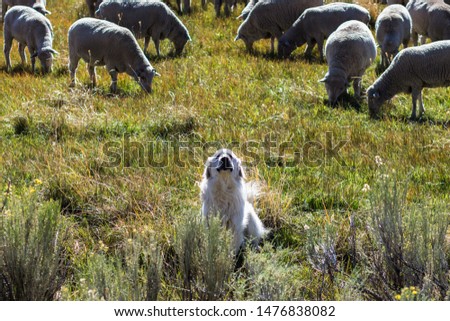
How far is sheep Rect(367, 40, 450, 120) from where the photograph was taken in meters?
12.6

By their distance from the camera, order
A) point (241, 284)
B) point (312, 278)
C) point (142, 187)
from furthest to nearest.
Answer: point (142, 187), point (312, 278), point (241, 284)

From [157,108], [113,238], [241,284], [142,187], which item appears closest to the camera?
[241,284]

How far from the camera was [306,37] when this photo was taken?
16.9 metres

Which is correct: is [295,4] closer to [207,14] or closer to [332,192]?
[207,14]

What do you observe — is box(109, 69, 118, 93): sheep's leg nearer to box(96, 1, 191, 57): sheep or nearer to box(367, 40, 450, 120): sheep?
box(96, 1, 191, 57): sheep

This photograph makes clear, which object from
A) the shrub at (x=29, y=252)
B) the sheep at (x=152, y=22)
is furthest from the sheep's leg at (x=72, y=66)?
the shrub at (x=29, y=252)

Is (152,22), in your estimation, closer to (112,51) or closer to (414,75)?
(112,51)

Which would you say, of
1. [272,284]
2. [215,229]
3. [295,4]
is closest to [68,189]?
[215,229]

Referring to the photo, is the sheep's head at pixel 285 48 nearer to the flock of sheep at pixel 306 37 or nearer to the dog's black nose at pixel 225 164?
the flock of sheep at pixel 306 37

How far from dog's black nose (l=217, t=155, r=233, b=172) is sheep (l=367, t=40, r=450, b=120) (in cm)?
590

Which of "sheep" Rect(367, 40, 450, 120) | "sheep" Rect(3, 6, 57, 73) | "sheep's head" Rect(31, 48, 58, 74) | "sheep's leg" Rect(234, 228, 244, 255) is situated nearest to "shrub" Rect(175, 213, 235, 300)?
"sheep's leg" Rect(234, 228, 244, 255)

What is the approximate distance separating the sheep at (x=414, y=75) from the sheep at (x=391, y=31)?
2.35m

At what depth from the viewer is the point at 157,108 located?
485 inches
